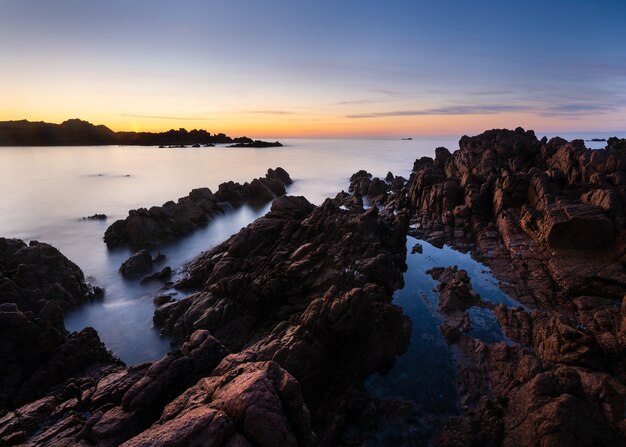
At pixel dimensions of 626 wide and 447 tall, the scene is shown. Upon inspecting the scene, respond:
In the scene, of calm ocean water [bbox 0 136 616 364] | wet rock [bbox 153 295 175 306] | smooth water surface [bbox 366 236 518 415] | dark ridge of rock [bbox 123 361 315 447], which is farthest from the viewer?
wet rock [bbox 153 295 175 306]

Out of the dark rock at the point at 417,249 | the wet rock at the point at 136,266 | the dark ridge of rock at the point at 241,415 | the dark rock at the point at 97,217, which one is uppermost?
the dark ridge of rock at the point at 241,415

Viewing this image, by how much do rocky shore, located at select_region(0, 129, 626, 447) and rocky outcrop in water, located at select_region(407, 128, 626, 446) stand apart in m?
0.10

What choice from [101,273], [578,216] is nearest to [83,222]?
[101,273]

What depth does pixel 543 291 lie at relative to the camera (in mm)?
28109

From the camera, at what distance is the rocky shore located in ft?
40.7

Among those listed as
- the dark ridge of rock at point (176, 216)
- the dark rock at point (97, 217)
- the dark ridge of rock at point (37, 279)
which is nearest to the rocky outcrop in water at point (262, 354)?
the dark ridge of rock at point (37, 279)

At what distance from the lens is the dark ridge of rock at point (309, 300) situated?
18328mm

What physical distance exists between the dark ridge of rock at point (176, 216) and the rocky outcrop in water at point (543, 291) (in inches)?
1389

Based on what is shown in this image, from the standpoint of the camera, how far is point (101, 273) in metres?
39.2

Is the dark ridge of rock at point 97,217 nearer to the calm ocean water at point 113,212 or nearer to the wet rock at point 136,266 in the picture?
the calm ocean water at point 113,212

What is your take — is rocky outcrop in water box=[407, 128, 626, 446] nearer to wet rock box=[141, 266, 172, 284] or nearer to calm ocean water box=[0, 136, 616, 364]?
calm ocean water box=[0, 136, 616, 364]

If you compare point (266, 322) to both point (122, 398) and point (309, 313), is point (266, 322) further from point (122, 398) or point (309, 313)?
point (122, 398)

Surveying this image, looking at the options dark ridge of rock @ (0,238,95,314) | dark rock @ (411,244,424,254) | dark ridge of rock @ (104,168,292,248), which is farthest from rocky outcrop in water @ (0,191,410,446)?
dark ridge of rock @ (104,168,292,248)

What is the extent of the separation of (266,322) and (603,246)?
2873 centimetres
